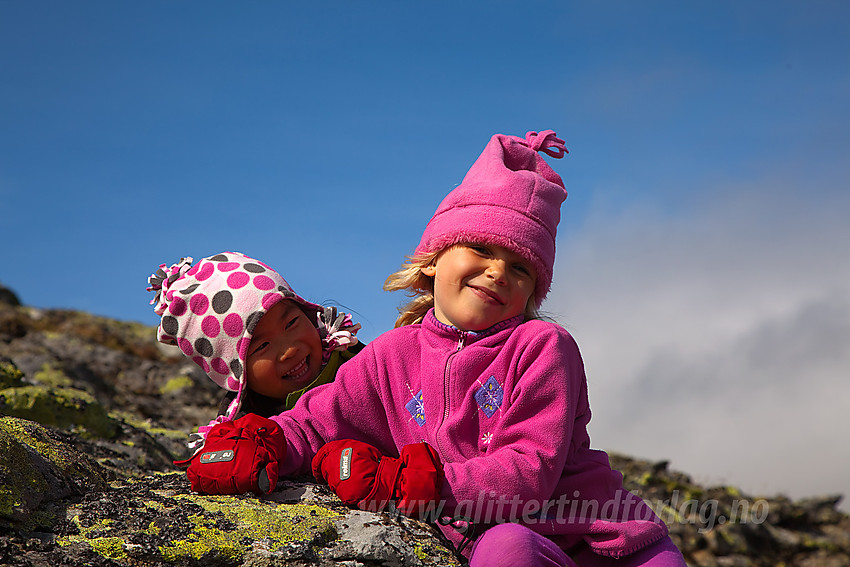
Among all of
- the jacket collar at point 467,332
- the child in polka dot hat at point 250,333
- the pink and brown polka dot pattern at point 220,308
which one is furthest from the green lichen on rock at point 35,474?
the jacket collar at point 467,332

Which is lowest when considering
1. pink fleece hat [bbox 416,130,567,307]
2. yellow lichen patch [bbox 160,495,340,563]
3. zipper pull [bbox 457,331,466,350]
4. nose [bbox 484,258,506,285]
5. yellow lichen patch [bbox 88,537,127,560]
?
yellow lichen patch [bbox 88,537,127,560]

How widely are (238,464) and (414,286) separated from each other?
1486mm

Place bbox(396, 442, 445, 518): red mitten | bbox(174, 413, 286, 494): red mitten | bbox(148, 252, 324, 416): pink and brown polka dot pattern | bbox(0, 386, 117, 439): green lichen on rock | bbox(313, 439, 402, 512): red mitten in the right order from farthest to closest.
Result: bbox(0, 386, 117, 439): green lichen on rock
bbox(148, 252, 324, 416): pink and brown polka dot pattern
bbox(174, 413, 286, 494): red mitten
bbox(313, 439, 402, 512): red mitten
bbox(396, 442, 445, 518): red mitten

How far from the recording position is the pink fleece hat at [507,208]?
3.87 meters

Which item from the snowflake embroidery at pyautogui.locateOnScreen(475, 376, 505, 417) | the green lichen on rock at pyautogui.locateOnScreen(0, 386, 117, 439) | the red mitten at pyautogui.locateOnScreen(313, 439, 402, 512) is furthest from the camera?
the green lichen on rock at pyautogui.locateOnScreen(0, 386, 117, 439)

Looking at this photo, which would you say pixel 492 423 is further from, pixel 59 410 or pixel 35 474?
pixel 59 410

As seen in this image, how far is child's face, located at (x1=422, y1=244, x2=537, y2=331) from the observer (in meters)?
3.82

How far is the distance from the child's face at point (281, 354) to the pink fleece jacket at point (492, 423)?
604 mm

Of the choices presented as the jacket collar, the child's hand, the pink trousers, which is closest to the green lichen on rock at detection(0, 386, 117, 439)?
the child's hand

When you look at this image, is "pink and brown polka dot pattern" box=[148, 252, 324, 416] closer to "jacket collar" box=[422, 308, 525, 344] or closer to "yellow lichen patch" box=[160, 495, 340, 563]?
"jacket collar" box=[422, 308, 525, 344]

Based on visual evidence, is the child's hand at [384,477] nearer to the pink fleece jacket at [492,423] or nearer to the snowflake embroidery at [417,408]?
the pink fleece jacket at [492,423]

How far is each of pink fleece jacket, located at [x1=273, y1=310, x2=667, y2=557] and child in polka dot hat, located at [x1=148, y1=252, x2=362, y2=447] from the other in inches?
25.1

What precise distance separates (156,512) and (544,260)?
7.21ft

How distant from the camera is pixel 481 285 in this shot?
384 centimetres
